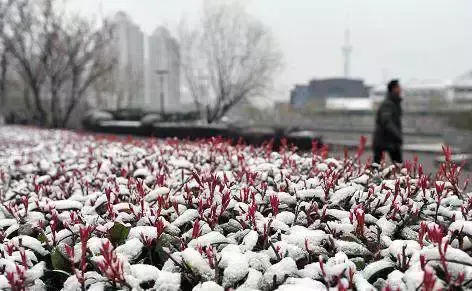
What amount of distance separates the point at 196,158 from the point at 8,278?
294 cm

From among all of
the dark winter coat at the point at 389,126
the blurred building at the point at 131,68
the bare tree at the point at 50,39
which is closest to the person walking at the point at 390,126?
the dark winter coat at the point at 389,126

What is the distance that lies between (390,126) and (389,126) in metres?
0.02

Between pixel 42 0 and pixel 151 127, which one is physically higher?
pixel 42 0

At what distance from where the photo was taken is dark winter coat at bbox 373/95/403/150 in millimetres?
6918

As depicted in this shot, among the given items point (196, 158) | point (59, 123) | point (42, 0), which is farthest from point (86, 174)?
point (59, 123)

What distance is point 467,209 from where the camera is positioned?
7.65 feet

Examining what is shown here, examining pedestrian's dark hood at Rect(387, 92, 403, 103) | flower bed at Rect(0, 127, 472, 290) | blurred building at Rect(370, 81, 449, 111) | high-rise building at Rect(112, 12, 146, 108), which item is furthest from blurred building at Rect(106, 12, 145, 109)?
flower bed at Rect(0, 127, 472, 290)

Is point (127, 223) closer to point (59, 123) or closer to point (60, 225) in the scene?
point (60, 225)

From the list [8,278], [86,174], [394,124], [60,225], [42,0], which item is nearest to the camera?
[8,278]

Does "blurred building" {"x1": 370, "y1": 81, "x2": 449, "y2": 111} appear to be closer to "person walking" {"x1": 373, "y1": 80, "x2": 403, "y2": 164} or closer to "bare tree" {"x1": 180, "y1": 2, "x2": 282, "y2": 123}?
"bare tree" {"x1": 180, "y1": 2, "x2": 282, "y2": 123}

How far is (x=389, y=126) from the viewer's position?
6.88 meters

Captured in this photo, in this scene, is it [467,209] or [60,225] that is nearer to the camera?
[467,209]

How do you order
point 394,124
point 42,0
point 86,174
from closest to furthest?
point 86,174, point 394,124, point 42,0

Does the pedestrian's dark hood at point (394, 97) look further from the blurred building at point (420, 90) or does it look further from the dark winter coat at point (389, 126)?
the blurred building at point (420, 90)
